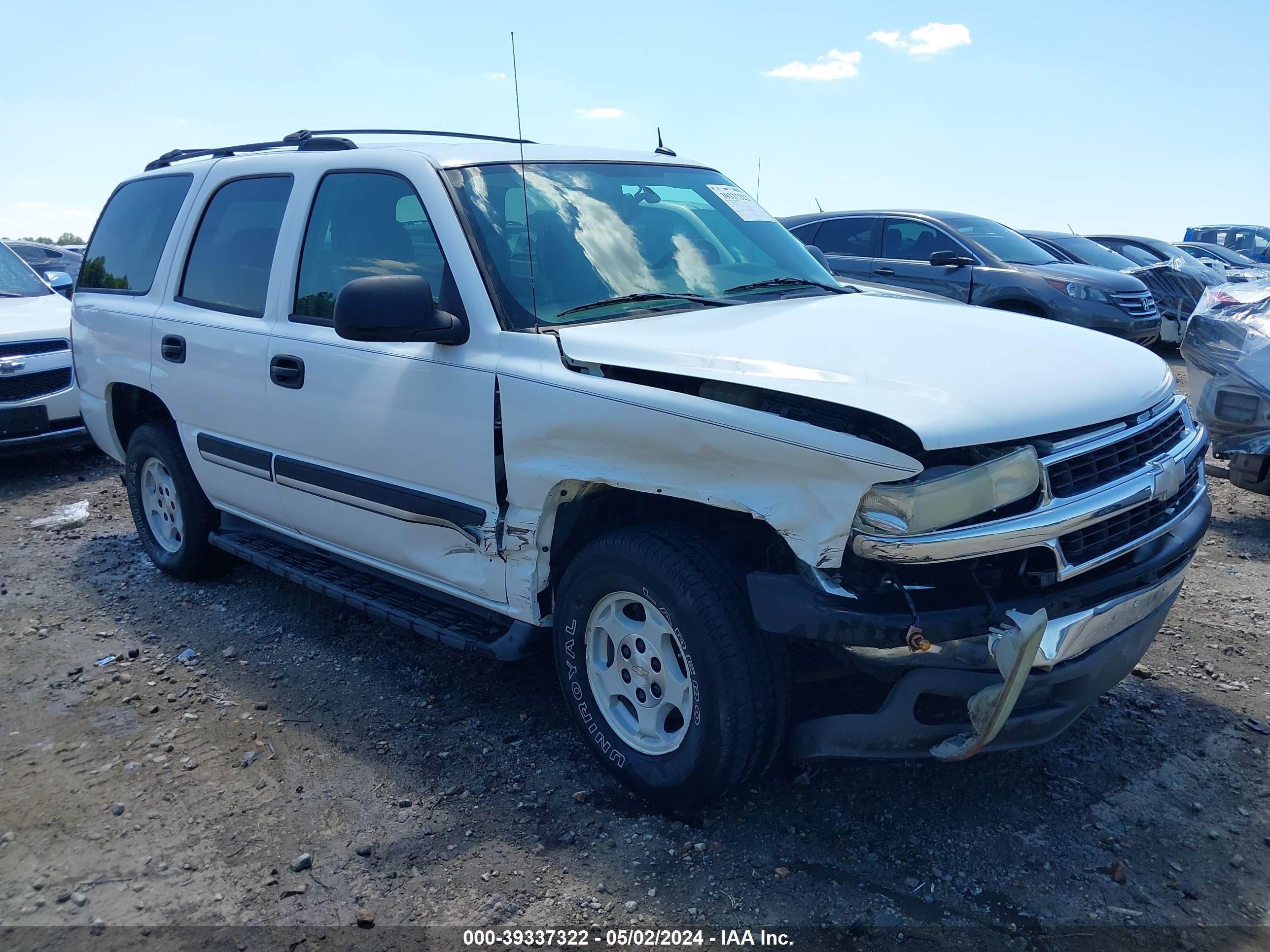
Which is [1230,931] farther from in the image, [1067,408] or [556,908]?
[556,908]

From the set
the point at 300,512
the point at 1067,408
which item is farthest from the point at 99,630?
the point at 1067,408

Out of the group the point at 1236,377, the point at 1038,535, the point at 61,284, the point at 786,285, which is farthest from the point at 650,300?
the point at 61,284

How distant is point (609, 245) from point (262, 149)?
7.05 ft

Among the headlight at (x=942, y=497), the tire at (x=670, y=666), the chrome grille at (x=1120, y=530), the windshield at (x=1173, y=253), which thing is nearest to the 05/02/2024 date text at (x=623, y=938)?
the tire at (x=670, y=666)

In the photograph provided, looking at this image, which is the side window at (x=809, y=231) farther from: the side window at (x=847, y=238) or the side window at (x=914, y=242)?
the side window at (x=914, y=242)

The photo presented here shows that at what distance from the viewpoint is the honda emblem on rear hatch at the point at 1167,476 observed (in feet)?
8.98

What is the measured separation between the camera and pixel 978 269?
962 cm

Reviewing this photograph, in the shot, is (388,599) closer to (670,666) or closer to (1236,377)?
(670,666)

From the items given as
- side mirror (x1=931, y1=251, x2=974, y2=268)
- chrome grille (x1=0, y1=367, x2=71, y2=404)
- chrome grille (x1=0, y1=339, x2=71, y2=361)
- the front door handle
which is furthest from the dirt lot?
side mirror (x1=931, y1=251, x2=974, y2=268)

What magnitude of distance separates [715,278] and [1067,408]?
140 centimetres

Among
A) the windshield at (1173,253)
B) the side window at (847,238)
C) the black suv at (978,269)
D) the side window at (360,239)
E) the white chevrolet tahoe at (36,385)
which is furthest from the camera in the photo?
the windshield at (1173,253)

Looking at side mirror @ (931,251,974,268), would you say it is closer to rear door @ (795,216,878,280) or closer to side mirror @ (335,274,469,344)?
rear door @ (795,216,878,280)

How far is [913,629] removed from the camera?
234 centimetres

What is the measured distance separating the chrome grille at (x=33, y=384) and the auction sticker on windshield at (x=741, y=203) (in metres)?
5.76
